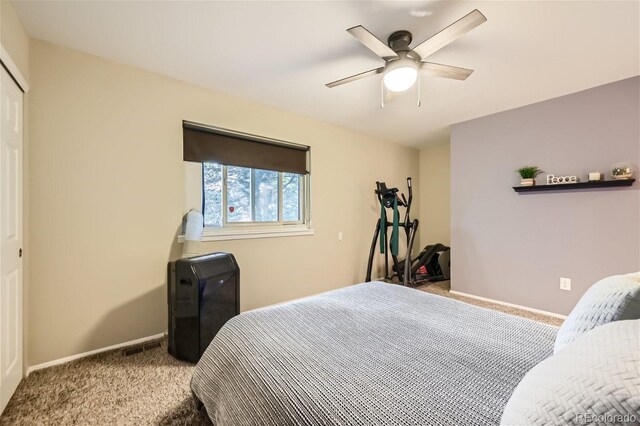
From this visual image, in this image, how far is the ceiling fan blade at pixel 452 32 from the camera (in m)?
1.37

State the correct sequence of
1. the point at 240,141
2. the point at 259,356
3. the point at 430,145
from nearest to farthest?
the point at 259,356 < the point at 240,141 < the point at 430,145

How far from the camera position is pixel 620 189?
8.02 ft

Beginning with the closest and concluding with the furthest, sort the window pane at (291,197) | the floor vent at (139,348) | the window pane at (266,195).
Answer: the floor vent at (139,348), the window pane at (266,195), the window pane at (291,197)

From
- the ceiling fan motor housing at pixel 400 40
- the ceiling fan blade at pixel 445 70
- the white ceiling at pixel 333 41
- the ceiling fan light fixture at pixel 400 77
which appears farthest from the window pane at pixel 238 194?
the ceiling fan blade at pixel 445 70

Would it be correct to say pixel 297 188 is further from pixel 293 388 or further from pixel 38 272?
pixel 293 388

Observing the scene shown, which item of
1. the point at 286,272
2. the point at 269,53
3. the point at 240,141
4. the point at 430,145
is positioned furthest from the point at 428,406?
the point at 430,145

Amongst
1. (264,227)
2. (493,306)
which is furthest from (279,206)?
(493,306)

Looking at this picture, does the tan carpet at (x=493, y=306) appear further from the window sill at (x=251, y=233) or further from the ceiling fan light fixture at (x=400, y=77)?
the ceiling fan light fixture at (x=400, y=77)

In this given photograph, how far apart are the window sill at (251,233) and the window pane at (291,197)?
17 centimetres

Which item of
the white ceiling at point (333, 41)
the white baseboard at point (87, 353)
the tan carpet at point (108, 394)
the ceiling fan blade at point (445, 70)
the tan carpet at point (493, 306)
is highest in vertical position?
the white ceiling at point (333, 41)

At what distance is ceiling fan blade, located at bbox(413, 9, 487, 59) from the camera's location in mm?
1371

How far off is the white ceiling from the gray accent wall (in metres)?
0.30

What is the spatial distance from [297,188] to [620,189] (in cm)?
317

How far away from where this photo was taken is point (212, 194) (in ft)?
8.95
